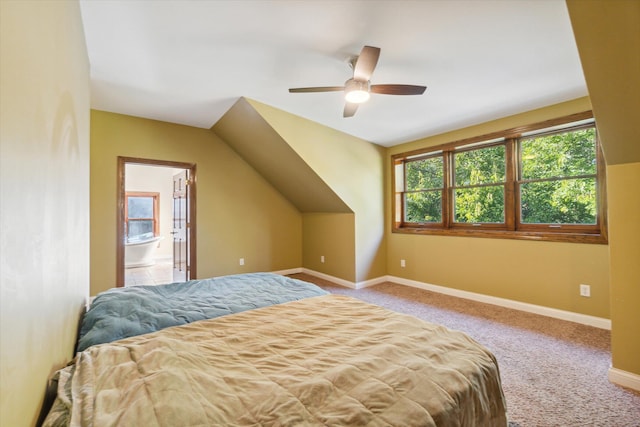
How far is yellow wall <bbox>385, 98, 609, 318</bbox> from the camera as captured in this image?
293 centimetres

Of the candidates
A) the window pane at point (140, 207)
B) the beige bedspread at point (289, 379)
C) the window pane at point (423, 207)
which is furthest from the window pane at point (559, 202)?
the window pane at point (140, 207)

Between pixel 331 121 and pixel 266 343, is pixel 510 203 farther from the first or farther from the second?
pixel 266 343

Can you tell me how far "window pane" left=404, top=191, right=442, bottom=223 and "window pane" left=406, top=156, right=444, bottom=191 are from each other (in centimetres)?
12

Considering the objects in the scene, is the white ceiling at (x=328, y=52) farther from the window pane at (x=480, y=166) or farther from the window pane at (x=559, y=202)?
the window pane at (x=559, y=202)

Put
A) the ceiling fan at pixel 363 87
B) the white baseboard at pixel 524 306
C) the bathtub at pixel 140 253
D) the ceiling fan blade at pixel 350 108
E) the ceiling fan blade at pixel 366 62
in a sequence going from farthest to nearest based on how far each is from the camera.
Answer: the bathtub at pixel 140 253 < the white baseboard at pixel 524 306 < the ceiling fan blade at pixel 350 108 < the ceiling fan at pixel 363 87 < the ceiling fan blade at pixel 366 62

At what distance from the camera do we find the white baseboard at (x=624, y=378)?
1.89 m

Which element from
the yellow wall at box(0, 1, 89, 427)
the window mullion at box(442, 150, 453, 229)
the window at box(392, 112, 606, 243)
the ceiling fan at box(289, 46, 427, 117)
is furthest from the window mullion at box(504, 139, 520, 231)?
the yellow wall at box(0, 1, 89, 427)

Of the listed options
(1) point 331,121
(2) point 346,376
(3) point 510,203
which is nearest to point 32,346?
(2) point 346,376

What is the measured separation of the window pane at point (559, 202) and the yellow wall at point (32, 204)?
4.33m

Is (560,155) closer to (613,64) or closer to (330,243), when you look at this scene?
(613,64)

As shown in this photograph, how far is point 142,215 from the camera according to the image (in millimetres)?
7652

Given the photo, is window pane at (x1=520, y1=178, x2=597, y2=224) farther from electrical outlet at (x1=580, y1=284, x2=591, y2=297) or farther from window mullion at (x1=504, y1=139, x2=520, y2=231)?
electrical outlet at (x1=580, y1=284, x2=591, y2=297)

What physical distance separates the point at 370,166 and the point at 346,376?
13.5ft

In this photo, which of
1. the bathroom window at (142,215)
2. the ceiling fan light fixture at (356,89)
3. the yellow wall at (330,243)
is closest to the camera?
the ceiling fan light fixture at (356,89)
